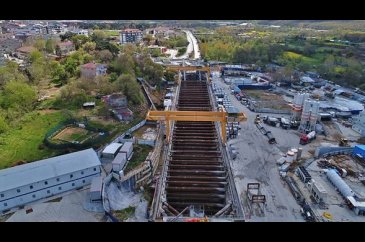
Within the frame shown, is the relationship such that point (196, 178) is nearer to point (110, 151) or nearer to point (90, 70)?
point (110, 151)

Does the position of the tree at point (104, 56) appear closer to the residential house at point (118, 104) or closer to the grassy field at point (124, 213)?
the residential house at point (118, 104)

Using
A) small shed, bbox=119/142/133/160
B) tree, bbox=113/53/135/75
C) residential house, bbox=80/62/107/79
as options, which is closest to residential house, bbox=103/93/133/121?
small shed, bbox=119/142/133/160

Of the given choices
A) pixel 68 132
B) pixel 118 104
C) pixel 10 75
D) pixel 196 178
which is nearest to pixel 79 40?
pixel 10 75

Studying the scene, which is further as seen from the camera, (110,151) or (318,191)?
(110,151)

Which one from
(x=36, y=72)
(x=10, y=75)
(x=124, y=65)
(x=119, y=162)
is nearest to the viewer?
(x=119, y=162)
